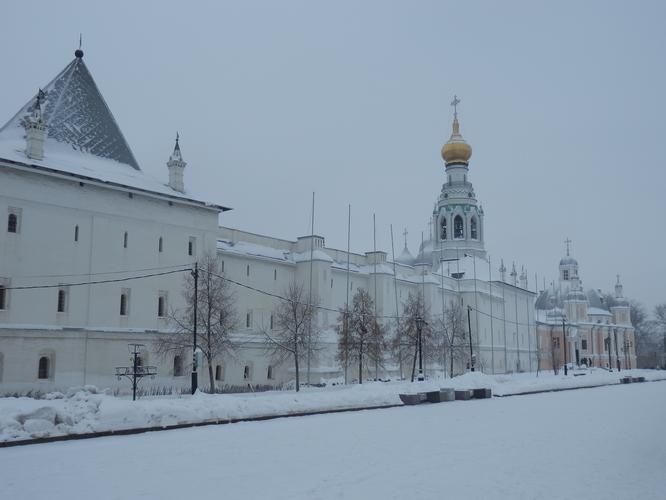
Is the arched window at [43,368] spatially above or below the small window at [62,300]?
below

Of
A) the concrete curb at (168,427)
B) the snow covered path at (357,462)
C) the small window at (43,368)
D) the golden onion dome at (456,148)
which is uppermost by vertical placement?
the golden onion dome at (456,148)

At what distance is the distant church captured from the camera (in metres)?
32.3

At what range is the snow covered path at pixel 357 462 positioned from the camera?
11719mm

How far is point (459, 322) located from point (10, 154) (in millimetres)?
42902

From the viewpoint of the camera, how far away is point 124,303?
3653 centimetres

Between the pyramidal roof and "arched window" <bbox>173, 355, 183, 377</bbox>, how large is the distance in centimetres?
1147

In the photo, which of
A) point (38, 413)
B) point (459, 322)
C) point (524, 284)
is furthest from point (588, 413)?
point (524, 284)

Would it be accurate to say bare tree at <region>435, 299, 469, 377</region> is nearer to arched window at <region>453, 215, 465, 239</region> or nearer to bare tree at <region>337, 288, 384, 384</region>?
bare tree at <region>337, 288, 384, 384</region>

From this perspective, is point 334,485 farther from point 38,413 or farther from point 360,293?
point 360,293

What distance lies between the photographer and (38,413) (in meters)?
17.8

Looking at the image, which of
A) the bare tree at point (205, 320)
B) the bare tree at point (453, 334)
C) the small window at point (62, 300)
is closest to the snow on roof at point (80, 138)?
the bare tree at point (205, 320)

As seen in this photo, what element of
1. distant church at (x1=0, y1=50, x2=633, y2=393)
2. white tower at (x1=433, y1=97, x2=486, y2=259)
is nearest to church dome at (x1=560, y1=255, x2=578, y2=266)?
white tower at (x1=433, y1=97, x2=486, y2=259)

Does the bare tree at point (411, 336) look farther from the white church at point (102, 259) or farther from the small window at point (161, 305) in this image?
the small window at point (161, 305)

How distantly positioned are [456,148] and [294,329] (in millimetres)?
49266
